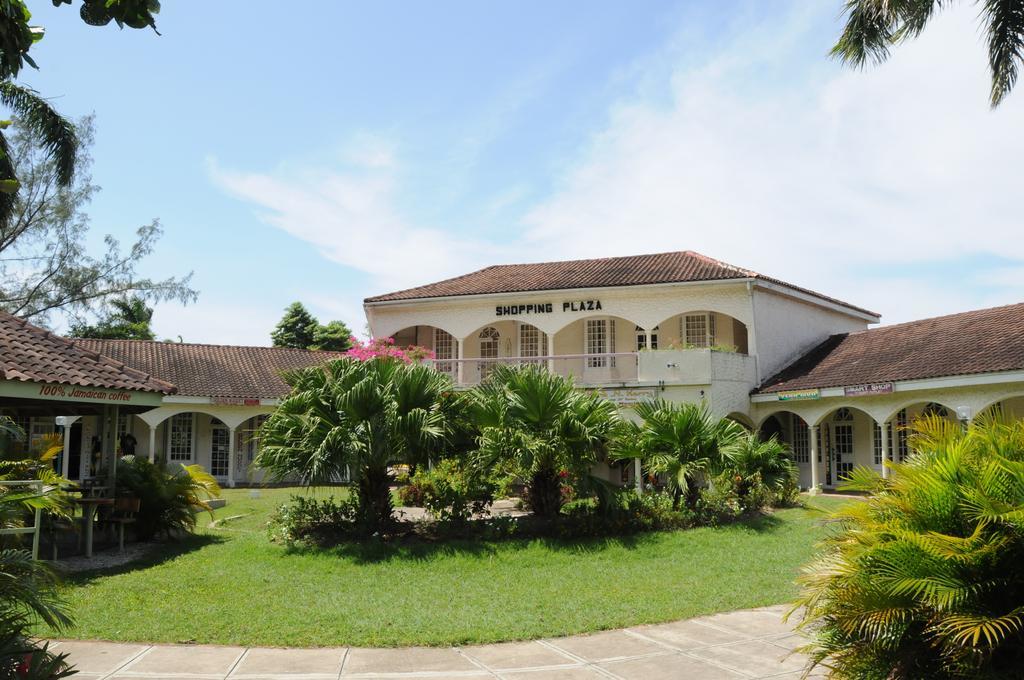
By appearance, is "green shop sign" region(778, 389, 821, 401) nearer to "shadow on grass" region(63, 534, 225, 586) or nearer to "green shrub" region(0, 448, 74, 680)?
"shadow on grass" region(63, 534, 225, 586)

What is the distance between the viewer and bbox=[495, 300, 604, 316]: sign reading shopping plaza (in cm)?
2466

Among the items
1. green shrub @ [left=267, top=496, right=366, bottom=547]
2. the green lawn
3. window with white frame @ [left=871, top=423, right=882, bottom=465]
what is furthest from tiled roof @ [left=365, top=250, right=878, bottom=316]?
green shrub @ [left=267, top=496, right=366, bottom=547]

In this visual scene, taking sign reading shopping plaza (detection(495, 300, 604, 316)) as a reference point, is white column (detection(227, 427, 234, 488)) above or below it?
below

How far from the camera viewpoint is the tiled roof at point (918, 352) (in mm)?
17938

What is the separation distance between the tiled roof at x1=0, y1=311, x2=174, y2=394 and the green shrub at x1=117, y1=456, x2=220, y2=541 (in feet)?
4.71

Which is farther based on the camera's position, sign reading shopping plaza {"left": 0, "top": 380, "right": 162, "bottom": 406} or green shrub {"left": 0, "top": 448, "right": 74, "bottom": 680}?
sign reading shopping plaza {"left": 0, "top": 380, "right": 162, "bottom": 406}

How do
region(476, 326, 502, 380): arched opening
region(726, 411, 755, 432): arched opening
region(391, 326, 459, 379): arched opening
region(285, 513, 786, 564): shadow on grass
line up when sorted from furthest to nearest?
1. region(391, 326, 459, 379): arched opening
2. region(476, 326, 502, 380): arched opening
3. region(726, 411, 755, 432): arched opening
4. region(285, 513, 786, 564): shadow on grass

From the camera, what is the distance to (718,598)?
8.88 metres

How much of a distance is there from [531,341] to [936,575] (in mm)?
23375

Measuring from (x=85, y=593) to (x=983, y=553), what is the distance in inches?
360

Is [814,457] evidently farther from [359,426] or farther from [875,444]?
[359,426]

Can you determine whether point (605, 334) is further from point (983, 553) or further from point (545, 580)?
point (983, 553)

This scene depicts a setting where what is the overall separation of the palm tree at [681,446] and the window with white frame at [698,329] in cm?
1121

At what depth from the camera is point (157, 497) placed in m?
12.9
